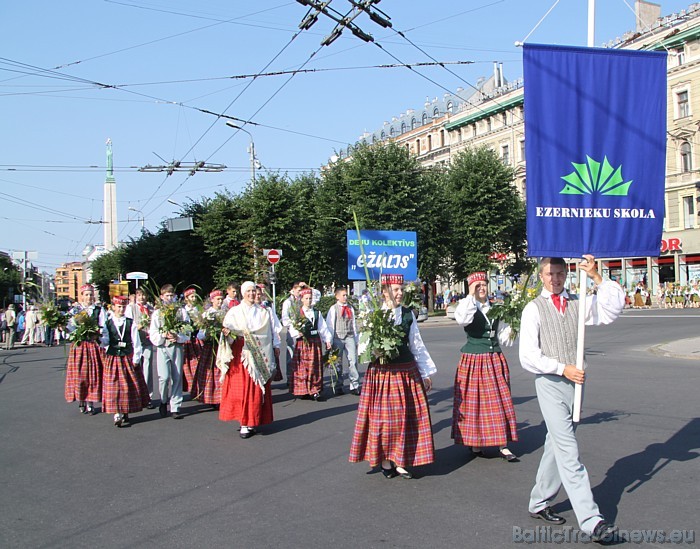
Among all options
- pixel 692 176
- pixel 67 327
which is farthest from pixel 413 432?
pixel 692 176

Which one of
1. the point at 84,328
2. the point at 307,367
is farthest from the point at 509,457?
the point at 84,328

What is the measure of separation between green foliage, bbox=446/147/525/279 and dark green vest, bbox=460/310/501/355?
3274 centimetres

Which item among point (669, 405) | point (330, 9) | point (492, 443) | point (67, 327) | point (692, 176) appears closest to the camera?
point (492, 443)

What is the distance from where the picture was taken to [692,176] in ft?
148

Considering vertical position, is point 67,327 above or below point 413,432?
above

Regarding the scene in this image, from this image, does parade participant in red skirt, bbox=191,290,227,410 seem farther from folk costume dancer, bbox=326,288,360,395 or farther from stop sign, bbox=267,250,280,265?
stop sign, bbox=267,250,280,265

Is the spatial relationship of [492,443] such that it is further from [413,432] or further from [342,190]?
[342,190]

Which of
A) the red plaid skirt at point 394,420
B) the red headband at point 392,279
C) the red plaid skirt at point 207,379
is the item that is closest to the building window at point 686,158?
the red plaid skirt at point 207,379

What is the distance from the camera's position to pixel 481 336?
725 cm

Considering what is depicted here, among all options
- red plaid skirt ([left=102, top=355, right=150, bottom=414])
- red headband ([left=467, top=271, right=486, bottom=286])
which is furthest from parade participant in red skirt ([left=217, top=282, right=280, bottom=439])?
red headband ([left=467, top=271, right=486, bottom=286])

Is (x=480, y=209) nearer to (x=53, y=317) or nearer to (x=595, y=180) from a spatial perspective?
(x=53, y=317)

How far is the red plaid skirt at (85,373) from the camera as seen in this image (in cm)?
1042

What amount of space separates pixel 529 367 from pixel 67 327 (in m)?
8.30

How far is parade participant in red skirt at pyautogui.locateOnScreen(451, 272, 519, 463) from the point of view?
271 inches
